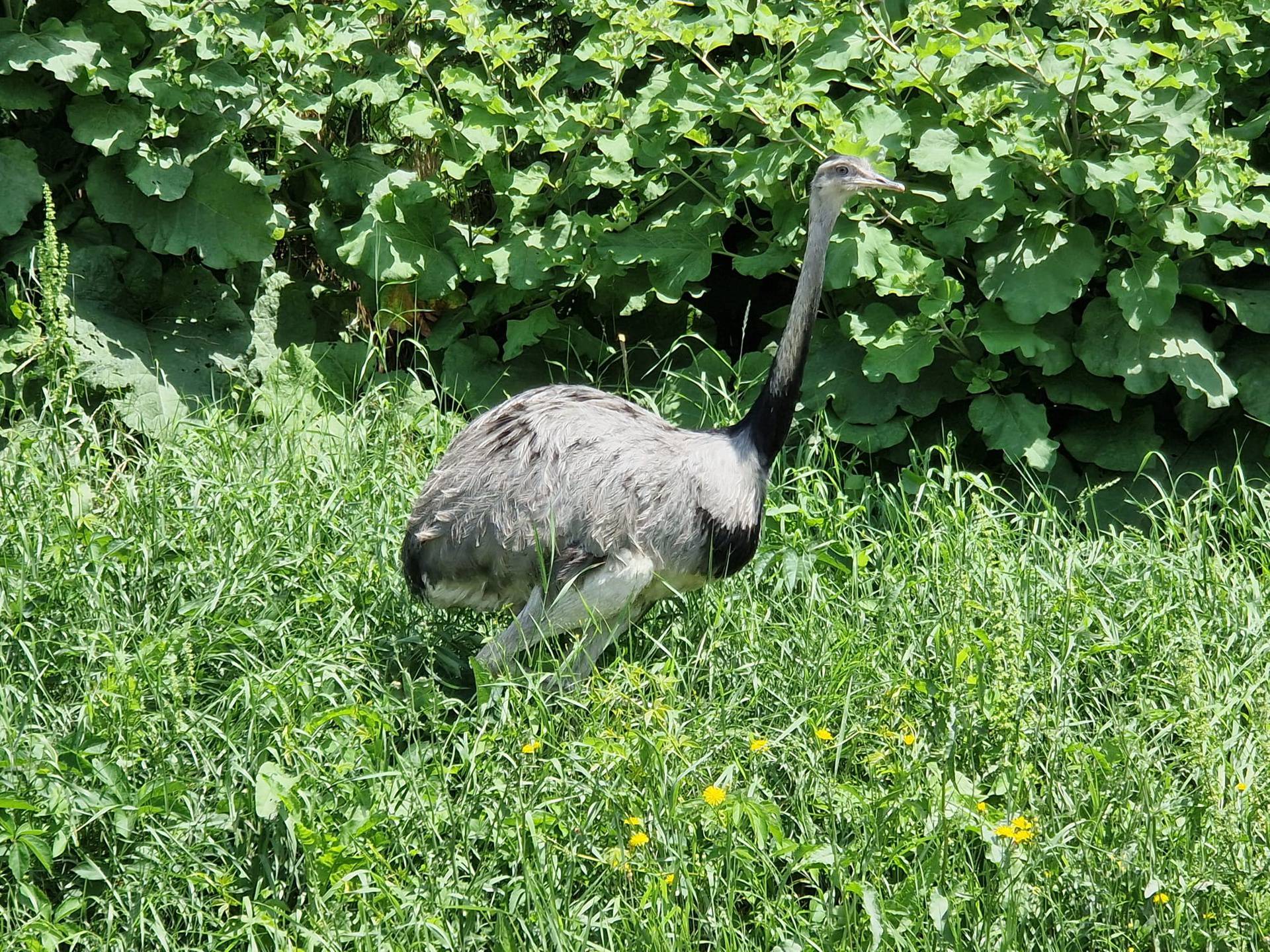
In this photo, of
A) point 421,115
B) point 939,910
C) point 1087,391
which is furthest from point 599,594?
point 421,115

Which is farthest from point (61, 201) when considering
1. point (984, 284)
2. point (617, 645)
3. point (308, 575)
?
point (984, 284)

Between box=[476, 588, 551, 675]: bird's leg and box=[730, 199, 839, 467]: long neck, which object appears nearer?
box=[476, 588, 551, 675]: bird's leg

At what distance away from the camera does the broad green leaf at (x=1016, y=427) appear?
496cm

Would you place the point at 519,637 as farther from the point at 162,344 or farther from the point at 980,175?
the point at 162,344

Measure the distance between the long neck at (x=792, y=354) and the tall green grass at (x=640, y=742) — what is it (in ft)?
1.77

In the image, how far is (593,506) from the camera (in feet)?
12.8

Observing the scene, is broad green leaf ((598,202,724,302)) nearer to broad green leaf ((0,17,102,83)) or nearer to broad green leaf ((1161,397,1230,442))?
broad green leaf ((1161,397,1230,442))

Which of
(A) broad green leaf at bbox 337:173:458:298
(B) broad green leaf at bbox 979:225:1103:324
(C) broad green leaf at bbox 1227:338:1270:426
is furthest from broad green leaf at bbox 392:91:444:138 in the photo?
(C) broad green leaf at bbox 1227:338:1270:426

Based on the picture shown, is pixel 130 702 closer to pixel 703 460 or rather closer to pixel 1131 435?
pixel 703 460

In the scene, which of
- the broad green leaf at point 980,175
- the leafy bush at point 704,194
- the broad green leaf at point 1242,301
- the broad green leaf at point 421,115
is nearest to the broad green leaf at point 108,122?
the leafy bush at point 704,194

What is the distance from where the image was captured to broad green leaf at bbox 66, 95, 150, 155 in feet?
17.3

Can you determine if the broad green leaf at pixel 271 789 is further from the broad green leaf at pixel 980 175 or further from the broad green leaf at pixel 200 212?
the broad green leaf at pixel 980 175

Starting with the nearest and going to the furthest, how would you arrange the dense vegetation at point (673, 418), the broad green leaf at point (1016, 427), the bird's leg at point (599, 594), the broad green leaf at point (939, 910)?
the broad green leaf at point (939, 910)
the dense vegetation at point (673, 418)
the bird's leg at point (599, 594)
the broad green leaf at point (1016, 427)

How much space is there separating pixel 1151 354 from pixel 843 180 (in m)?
1.54
